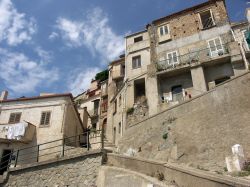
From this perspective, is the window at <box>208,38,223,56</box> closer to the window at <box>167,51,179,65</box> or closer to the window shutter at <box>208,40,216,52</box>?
the window shutter at <box>208,40,216,52</box>

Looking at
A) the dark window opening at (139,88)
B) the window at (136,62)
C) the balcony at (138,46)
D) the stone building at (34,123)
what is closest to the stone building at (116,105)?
the dark window opening at (139,88)

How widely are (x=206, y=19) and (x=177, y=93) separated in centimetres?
927

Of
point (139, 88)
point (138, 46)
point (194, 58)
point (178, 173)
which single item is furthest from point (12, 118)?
point (178, 173)

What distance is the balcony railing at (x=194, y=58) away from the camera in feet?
68.1

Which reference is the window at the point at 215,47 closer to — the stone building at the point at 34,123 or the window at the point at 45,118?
the stone building at the point at 34,123

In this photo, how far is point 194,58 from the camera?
71.2ft

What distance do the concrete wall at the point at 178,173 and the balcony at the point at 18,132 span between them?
12278 mm

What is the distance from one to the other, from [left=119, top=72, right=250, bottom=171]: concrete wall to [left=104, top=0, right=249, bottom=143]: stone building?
569cm

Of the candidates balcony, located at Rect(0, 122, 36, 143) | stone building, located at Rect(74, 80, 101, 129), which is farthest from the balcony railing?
stone building, located at Rect(74, 80, 101, 129)

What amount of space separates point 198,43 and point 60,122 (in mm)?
14493

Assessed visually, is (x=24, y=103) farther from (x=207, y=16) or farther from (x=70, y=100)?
(x=207, y=16)

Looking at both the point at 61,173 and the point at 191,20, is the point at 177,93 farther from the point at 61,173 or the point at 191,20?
the point at 61,173

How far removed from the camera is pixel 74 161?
11984mm

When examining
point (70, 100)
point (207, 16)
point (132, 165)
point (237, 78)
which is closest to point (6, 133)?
point (70, 100)
